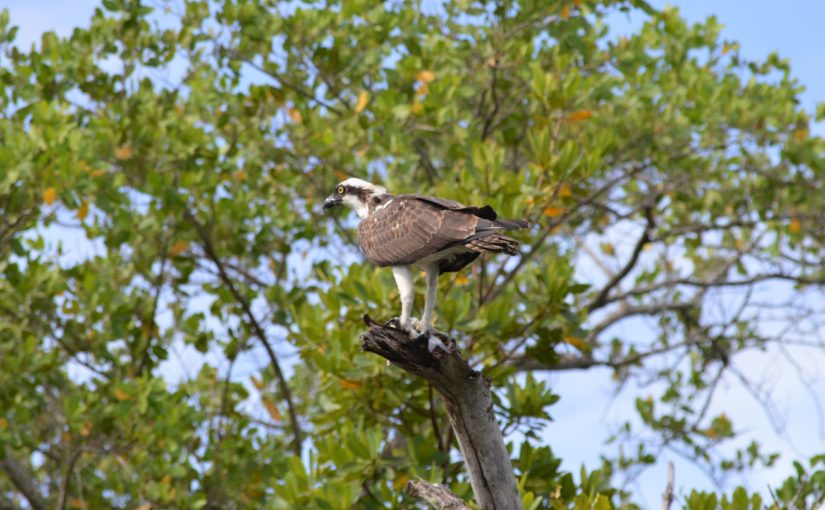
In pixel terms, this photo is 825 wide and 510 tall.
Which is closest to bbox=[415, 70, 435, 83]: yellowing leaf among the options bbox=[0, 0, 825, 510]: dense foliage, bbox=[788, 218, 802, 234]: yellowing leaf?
bbox=[0, 0, 825, 510]: dense foliage

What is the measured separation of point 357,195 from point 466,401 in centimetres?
201

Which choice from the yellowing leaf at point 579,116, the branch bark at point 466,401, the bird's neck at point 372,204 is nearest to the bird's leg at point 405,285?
the branch bark at point 466,401

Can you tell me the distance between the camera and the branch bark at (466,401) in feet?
15.7

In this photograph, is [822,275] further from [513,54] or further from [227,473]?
[227,473]

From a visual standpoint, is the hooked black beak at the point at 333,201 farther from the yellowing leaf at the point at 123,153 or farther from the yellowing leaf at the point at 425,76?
the yellowing leaf at the point at 123,153

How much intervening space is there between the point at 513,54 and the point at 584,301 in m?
3.37

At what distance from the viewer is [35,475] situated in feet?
36.6

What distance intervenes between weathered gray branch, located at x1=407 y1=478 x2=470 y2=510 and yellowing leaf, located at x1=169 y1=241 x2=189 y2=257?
17.1 feet

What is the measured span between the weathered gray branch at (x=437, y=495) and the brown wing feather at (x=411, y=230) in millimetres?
1198

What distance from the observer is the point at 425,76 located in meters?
9.41

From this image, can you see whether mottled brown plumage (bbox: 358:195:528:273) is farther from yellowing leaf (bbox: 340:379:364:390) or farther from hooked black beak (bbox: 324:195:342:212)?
Answer: yellowing leaf (bbox: 340:379:364:390)

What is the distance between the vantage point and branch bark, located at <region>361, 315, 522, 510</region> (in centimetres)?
478

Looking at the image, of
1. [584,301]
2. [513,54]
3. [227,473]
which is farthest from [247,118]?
[584,301]

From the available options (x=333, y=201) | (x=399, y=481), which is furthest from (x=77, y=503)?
Result: (x=333, y=201)
